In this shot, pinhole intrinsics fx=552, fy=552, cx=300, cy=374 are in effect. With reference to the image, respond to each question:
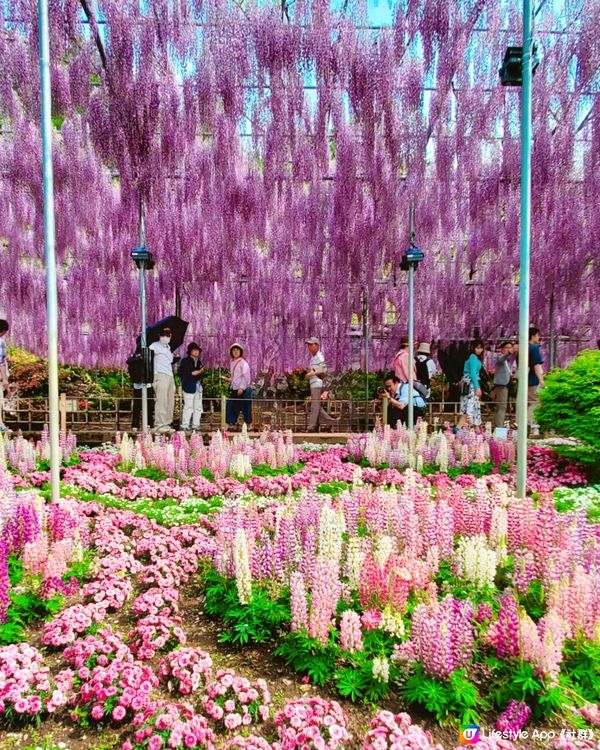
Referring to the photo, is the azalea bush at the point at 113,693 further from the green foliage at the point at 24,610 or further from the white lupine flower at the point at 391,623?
the white lupine flower at the point at 391,623

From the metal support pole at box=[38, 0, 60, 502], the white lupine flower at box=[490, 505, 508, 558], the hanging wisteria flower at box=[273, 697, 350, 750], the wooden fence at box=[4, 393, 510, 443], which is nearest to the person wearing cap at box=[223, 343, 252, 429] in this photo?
the wooden fence at box=[4, 393, 510, 443]

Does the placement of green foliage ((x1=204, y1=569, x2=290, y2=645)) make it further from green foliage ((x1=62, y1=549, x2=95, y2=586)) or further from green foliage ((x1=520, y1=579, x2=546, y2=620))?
green foliage ((x1=520, y1=579, x2=546, y2=620))

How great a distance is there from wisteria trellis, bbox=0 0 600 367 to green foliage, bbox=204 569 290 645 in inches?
294

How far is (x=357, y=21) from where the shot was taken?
26.7 ft

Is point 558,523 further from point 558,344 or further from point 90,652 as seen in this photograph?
point 558,344

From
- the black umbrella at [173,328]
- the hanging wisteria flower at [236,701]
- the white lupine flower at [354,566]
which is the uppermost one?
the black umbrella at [173,328]

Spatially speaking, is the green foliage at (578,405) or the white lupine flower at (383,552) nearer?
the white lupine flower at (383,552)

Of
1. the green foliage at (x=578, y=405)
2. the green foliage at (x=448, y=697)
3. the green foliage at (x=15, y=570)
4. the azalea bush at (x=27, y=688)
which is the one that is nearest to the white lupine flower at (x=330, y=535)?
the green foliage at (x=448, y=697)

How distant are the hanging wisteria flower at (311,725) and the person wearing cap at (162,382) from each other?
6.50 metres

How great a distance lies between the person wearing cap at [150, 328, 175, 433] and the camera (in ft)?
27.2

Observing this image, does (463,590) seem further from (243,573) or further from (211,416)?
(211,416)

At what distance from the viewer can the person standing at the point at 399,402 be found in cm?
727

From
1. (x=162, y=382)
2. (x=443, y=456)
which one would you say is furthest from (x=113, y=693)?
(x=162, y=382)

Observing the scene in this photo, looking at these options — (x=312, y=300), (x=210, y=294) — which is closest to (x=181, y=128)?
(x=210, y=294)
